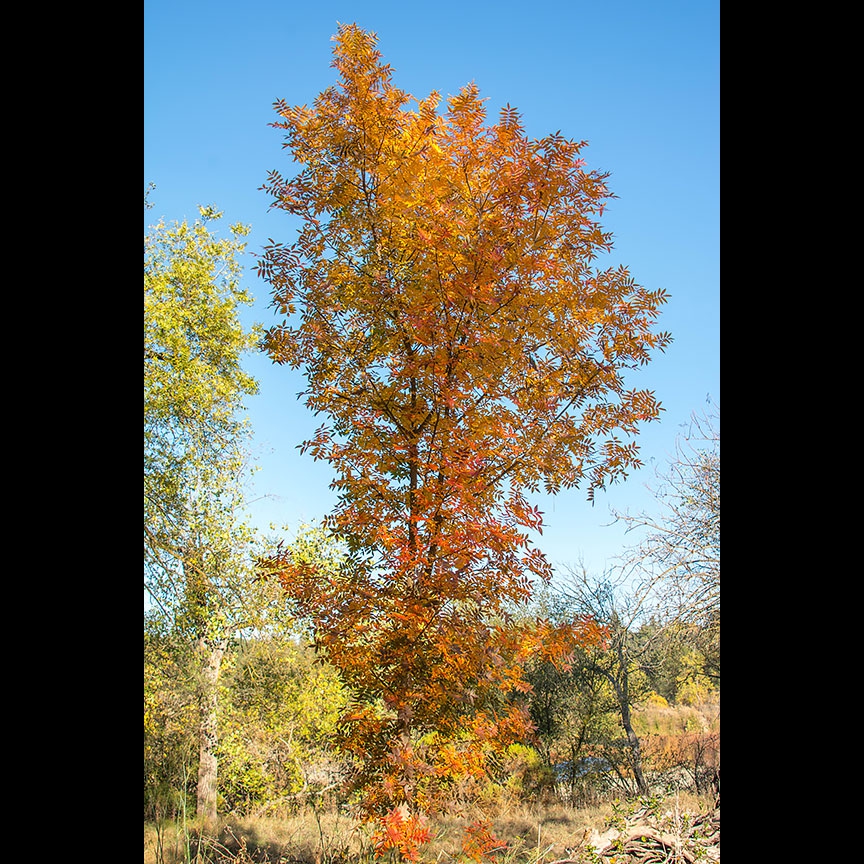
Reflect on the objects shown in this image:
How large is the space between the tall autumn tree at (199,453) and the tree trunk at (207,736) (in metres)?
0.01

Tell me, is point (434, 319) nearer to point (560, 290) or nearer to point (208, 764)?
point (560, 290)

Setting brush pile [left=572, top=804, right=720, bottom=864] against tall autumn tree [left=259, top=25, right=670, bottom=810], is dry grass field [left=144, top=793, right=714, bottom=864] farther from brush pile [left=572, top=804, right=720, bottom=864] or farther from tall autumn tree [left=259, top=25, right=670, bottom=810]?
tall autumn tree [left=259, top=25, right=670, bottom=810]

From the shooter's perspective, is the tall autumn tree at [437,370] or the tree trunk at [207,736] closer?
the tall autumn tree at [437,370]

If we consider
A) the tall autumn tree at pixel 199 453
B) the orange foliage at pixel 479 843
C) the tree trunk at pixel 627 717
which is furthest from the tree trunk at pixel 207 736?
the orange foliage at pixel 479 843

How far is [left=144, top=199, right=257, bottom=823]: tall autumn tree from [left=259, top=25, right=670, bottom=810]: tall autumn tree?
19.5 feet

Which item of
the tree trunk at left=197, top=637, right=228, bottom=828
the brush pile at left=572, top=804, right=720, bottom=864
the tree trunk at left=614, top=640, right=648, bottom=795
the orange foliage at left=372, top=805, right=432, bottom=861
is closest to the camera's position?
the orange foliage at left=372, top=805, right=432, bottom=861

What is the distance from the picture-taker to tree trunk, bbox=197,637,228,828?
32.9 ft

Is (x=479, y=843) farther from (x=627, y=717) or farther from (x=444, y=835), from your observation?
(x=627, y=717)

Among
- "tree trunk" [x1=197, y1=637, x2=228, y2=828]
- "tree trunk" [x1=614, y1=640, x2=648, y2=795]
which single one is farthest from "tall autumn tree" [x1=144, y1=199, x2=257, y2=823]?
"tree trunk" [x1=614, y1=640, x2=648, y2=795]

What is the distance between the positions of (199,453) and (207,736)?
158 inches

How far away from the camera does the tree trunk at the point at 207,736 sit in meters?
10.0

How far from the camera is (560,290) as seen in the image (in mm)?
5453

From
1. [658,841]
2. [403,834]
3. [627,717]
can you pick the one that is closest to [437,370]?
[403,834]

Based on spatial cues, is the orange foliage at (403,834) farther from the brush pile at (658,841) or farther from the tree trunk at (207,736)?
the tree trunk at (207,736)
